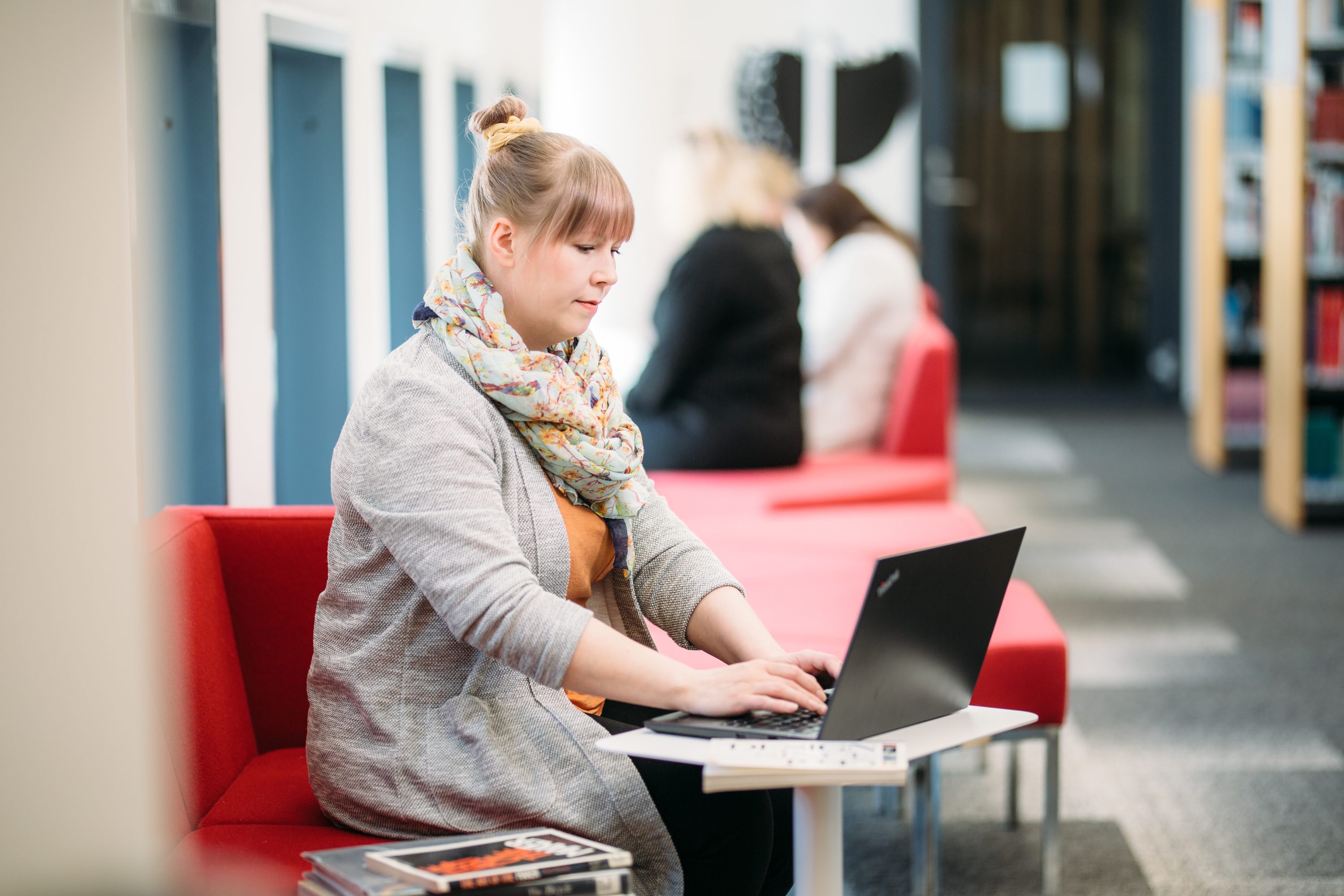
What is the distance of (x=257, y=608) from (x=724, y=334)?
6.24 feet

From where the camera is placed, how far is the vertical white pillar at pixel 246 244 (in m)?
1.92

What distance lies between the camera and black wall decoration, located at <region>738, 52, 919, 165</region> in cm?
805

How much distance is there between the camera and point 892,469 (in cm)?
364

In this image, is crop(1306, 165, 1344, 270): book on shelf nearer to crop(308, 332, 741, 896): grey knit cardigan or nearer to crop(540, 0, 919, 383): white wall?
crop(540, 0, 919, 383): white wall

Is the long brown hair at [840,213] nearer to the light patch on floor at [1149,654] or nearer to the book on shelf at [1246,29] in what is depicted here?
the light patch on floor at [1149,654]

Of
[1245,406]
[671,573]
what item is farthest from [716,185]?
[1245,406]

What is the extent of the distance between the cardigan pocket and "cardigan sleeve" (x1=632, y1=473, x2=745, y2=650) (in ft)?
0.86

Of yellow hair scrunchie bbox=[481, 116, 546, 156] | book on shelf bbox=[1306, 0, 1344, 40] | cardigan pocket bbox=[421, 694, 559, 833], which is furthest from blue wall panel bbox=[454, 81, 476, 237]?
book on shelf bbox=[1306, 0, 1344, 40]

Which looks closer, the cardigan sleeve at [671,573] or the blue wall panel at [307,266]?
the cardigan sleeve at [671,573]

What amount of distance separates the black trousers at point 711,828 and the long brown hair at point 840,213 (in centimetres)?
308

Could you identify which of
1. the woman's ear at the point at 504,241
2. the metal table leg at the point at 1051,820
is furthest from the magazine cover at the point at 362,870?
the metal table leg at the point at 1051,820

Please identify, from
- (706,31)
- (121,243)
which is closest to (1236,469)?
(706,31)

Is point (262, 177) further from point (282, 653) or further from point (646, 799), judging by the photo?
point (646, 799)

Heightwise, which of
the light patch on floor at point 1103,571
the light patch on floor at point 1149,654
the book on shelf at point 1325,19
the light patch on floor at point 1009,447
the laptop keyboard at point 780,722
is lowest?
the light patch on floor at point 1149,654
